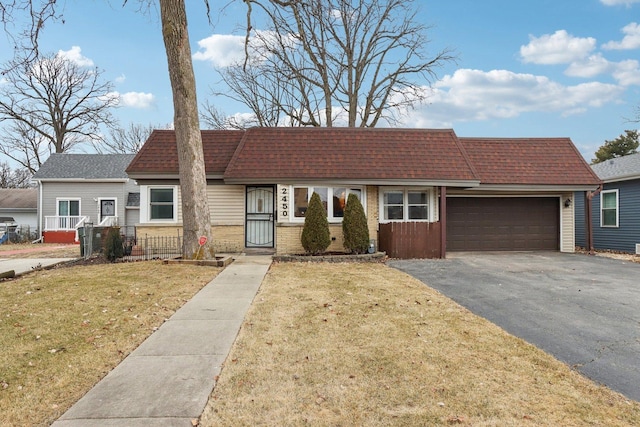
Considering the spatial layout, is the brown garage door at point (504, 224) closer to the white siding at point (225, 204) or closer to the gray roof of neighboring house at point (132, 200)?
the white siding at point (225, 204)

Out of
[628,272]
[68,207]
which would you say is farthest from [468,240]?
[68,207]

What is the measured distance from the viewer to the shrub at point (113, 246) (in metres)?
11.2

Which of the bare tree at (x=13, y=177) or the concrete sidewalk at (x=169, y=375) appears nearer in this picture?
the concrete sidewalk at (x=169, y=375)

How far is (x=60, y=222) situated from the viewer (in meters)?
23.0

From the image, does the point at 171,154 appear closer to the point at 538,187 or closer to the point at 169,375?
the point at 169,375

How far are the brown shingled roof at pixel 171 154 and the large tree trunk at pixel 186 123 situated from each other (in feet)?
9.51

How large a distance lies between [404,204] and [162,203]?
28.1 ft

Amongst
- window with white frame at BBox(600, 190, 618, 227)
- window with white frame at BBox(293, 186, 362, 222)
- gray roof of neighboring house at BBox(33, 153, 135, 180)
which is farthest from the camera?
gray roof of neighboring house at BBox(33, 153, 135, 180)

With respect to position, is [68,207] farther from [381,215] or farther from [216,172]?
[381,215]

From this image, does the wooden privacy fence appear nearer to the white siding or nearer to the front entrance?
the front entrance

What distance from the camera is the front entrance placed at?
44.2 feet

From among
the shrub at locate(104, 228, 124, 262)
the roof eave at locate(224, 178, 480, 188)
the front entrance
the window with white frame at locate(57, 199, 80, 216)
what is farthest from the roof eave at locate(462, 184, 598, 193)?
the window with white frame at locate(57, 199, 80, 216)

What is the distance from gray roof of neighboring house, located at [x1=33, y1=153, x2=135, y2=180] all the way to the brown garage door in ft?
66.6

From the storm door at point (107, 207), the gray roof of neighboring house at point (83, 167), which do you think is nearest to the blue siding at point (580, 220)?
the gray roof of neighboring house at point (83, 167)
